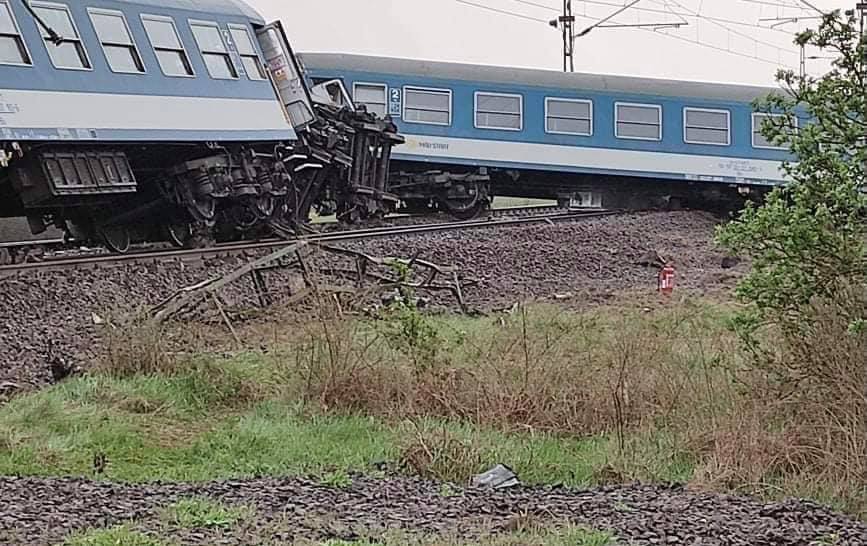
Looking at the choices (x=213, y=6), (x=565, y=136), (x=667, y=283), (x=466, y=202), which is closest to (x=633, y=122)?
(x=565, y=136)

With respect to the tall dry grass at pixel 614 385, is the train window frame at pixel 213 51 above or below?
above

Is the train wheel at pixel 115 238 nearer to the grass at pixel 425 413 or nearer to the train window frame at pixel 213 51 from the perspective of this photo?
the train window frame at pixel 213 51

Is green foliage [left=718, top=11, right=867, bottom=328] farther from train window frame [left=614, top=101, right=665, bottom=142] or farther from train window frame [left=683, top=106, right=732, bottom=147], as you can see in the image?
train window frame [left=683, top=106, right=732, bottom=147]

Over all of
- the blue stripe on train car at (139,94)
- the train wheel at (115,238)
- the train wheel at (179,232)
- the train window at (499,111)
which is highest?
the blue stripe on train car at (139,94)

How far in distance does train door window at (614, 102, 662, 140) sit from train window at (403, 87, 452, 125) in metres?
3.45

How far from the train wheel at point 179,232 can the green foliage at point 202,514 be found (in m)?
11.3

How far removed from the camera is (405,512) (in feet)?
17.1

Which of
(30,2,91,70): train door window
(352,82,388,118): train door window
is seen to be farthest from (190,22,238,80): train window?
(352,82,388,118): train door window

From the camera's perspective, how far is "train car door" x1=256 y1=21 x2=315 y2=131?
17406 mm

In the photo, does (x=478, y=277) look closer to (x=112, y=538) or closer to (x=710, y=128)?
(x=112, y=538)

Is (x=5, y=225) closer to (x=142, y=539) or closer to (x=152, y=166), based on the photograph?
(x=152, y=166)

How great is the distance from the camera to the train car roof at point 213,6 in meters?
14.9

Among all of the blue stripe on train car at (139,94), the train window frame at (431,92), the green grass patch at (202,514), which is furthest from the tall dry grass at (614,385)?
the train window frame at (431,92)

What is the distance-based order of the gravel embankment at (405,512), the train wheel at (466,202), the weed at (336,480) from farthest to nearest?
1. the train wheel at (466,202)
2. the weed at (336,480)
3. the gravel embankment at (405,512)
